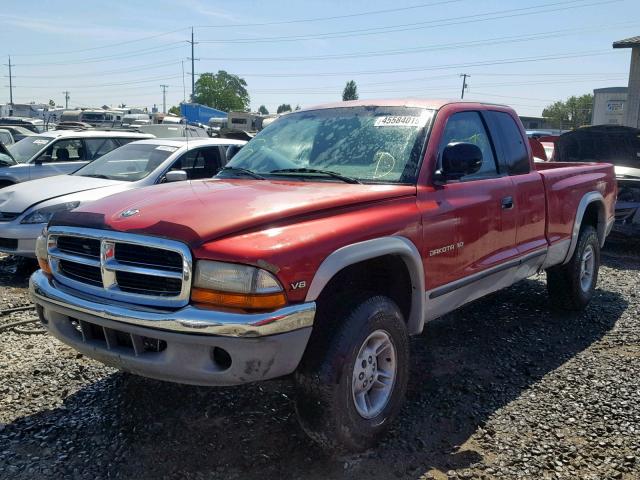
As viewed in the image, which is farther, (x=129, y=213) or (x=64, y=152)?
(x=64, y=152)

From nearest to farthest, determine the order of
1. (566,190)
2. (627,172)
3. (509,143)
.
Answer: (509,143) < (566,190) < (627,172)

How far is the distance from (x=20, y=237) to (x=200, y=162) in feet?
7.87

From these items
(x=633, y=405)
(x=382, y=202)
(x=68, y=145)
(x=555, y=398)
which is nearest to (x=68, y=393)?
(x=382, y=202)

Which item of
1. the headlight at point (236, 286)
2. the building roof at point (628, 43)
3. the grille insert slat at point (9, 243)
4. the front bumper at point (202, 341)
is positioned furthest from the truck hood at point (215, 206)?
the building roof at point (628, 43)

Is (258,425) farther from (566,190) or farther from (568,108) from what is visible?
(568,108)

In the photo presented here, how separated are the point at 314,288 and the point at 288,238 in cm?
27

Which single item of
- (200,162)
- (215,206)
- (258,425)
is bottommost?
(258,425)

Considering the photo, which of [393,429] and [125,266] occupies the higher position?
[125,266]

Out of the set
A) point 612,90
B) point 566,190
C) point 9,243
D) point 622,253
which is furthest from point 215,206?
point 612,90

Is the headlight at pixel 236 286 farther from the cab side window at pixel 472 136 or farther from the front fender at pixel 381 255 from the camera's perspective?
the cab side window at pixel 472 136

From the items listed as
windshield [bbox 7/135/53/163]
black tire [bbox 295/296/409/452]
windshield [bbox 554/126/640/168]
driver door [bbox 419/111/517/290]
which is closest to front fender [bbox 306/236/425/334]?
driver door [bbox 419/111/517/290]

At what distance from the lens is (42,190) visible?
6.91 metres

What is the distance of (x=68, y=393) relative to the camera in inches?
148

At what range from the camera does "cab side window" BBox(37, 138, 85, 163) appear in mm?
9398
